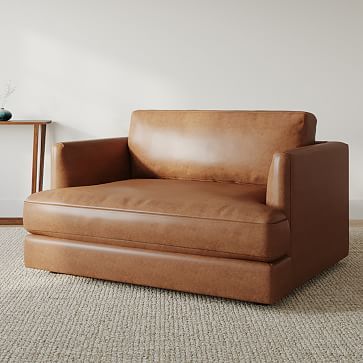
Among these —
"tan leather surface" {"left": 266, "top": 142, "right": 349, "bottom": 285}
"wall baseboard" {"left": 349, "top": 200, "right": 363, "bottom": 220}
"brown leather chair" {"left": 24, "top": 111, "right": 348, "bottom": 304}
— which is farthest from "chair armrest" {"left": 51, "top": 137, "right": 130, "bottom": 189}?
"wall baseboard" {"left": 349, "top": 200, "right": 363, "bottom": 220}

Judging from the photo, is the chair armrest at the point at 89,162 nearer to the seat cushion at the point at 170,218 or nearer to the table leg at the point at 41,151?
the seat cushion at the point at 170,218

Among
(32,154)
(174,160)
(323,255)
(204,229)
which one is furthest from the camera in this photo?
(32,154)

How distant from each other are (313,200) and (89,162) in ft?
4.01

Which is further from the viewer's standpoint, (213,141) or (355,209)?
(355,209)

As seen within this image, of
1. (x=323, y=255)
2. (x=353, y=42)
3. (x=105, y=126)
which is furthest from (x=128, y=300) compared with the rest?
(x=353, y=42)

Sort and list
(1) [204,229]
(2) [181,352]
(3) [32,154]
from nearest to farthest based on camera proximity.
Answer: (2) [181,352] → (1) [204,229] → (3) [32,154]

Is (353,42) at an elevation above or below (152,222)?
above

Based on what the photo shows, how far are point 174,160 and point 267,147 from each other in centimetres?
53

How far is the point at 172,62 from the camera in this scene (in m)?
5.00

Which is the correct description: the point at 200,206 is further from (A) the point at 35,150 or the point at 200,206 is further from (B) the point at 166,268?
(A) the point at 35,150

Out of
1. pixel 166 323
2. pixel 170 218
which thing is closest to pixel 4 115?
pixel 170 218

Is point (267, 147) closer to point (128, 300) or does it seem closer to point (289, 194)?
point (289, 194)

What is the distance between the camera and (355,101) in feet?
16.1

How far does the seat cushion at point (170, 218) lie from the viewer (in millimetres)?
2785
